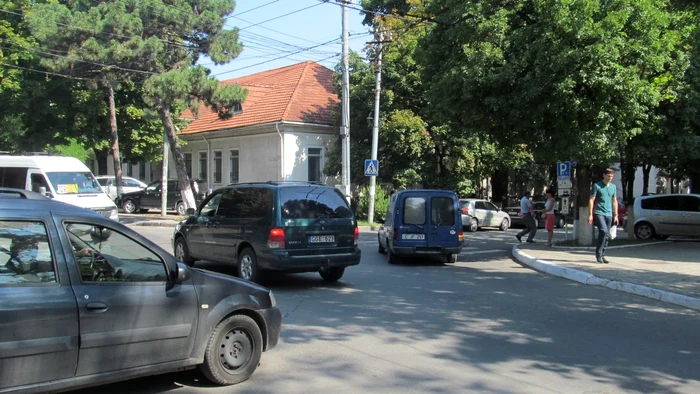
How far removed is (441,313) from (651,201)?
49.2 feet

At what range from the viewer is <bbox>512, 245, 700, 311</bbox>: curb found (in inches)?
351

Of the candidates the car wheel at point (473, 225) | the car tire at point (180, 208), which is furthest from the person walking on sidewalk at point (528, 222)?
the car tire at point (180, 208)

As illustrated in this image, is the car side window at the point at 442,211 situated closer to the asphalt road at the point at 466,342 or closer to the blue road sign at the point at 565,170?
the asphalt road at the point at 466,342

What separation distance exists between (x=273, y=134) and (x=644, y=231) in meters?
18.5

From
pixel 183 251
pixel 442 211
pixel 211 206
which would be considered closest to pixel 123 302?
pixel 211 206

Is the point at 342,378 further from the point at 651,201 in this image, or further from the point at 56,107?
the point at 56,107

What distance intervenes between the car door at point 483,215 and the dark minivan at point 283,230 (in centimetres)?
1725

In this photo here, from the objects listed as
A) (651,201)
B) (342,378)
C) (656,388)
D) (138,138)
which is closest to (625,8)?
(651,201)

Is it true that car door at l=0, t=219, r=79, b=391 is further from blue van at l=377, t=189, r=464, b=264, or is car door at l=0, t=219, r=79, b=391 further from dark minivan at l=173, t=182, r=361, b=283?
blue van at l=377, t=189, r=464, b=264

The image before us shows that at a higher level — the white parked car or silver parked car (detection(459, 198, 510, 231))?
the white parked car

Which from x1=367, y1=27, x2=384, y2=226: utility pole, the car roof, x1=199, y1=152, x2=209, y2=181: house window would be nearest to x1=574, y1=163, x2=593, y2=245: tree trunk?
x1=367, y1=27, x2=384, y2=226: utility pole

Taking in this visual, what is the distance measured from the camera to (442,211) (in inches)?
537

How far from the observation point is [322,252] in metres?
9.89

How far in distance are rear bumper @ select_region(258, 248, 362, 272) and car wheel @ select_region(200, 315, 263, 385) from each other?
4209 millimetres
